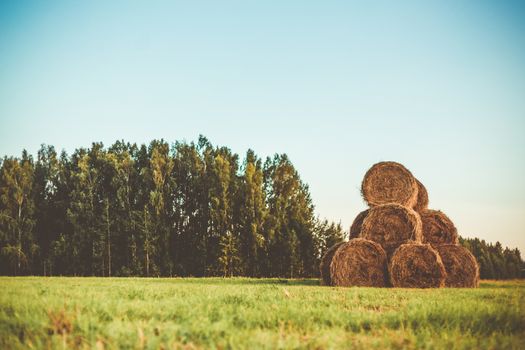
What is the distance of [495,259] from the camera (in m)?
37.2

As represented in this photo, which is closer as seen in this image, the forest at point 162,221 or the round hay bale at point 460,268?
the round hay bale at point 460,268

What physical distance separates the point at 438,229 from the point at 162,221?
90.6 feet

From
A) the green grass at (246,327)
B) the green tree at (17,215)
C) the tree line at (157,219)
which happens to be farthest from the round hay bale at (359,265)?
the green tree at (17,215)

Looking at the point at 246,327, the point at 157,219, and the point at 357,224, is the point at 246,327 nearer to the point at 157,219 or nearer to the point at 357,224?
the point at 357,224

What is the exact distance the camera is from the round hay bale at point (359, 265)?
15102 mm

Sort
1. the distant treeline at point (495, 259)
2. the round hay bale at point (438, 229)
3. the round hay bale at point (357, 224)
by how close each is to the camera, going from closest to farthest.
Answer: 1. the round hay bale at point (438, 229)
2. the round hay bale at point (357, 224)
3. the distant treeline at point (495, 259)

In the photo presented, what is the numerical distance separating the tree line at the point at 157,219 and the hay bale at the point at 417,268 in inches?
883

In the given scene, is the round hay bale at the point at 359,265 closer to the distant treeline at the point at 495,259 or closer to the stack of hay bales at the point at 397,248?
the stack of hay bales at the point at 397,248

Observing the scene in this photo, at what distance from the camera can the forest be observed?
3650 centimetres

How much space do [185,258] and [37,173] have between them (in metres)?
18.3

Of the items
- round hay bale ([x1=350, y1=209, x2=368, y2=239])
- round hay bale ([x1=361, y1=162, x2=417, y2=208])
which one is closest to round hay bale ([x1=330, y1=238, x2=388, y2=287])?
round hay bale ([x1=350, y1=209, x2=368, y2=239])

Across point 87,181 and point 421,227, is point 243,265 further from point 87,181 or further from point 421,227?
point 421,227

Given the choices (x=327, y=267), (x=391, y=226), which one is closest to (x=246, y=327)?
(x=327, y=267)

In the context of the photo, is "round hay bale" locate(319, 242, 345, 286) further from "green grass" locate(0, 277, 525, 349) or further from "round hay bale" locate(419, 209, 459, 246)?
"green grass" locate(0, 277, 525, 349)
